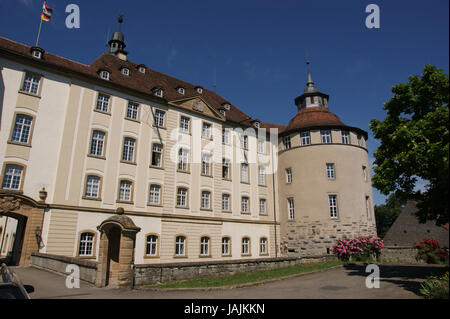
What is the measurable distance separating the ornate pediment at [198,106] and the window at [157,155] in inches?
162

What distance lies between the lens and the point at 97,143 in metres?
22.3

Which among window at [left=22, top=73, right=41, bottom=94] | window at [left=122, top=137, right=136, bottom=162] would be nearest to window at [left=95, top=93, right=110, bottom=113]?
window at [left=122, top=137, right=136, bottom=162]

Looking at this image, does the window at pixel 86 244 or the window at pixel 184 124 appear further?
the window at pixel 184 124

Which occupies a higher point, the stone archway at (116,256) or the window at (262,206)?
the window at (262,206)

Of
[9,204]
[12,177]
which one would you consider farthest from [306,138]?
[9,204]

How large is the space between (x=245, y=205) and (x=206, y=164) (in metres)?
5.99

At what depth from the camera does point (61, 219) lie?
64.5 feet

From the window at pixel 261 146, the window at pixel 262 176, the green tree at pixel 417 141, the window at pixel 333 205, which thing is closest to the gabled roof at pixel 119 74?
the window at pixel 261 146

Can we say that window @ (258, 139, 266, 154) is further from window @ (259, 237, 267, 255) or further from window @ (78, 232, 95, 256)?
window @ (78, 232, 95, 256)

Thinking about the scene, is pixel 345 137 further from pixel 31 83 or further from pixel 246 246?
pixel 31 83

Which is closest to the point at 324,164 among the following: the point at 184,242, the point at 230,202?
the point at 230,202

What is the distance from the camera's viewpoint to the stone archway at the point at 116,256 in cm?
1299

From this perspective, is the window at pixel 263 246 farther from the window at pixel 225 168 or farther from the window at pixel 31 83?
the window at pixel 31 83
